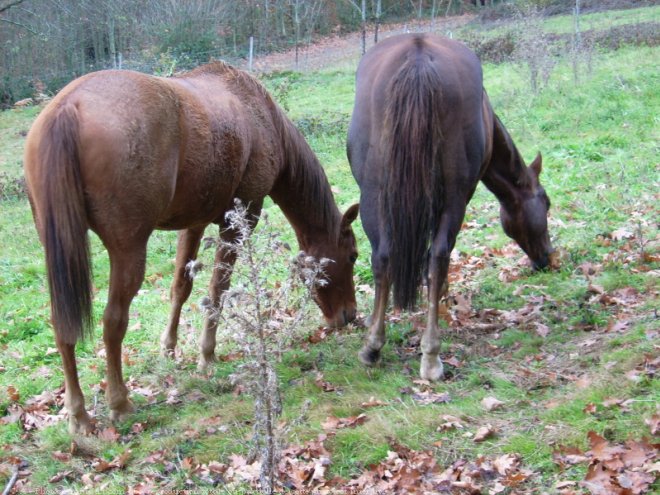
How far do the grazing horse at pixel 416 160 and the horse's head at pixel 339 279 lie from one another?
111 cm

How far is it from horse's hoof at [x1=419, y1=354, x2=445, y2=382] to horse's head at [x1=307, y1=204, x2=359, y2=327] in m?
1.49

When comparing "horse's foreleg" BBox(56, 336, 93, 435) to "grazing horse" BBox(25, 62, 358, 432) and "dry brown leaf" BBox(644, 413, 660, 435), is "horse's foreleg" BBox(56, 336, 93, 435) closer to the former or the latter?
"grazing horse" BBox(25, 62, 358, 432)

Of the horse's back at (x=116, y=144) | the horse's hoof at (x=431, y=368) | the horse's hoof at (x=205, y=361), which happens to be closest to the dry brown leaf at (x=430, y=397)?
the horse's hoof at (x=431, y=368)

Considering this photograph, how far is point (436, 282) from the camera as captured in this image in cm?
487

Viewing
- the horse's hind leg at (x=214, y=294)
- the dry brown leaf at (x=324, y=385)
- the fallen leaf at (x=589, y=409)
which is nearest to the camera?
the fallen leaf at (x=589, y=409)

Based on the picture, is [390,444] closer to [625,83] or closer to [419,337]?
[419,337]

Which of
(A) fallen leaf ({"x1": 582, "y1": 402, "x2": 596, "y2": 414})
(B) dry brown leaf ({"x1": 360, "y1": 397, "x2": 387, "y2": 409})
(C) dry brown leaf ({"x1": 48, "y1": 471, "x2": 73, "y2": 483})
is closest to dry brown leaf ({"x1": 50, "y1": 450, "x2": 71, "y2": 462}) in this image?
(C) dry brown leaf ({"x1": 48, "y1": 471, "x2": 73, "y2": 483})

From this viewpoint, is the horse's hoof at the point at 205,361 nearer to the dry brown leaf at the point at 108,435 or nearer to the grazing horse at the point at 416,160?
the dry brown leaf at the point at 108,435

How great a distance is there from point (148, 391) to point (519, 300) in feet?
10.5

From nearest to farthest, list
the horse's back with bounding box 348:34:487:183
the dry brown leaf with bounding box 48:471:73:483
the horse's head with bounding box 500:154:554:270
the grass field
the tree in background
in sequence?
the grass field → the dry brown leaf with bounding box 48:471:73:483 → the horse's back with bounding box 348:34:487:183 → the horse's head with bounding box 500:154:554:270 → the tree in background

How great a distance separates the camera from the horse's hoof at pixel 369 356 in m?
5.12

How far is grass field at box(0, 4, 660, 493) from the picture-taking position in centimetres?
387

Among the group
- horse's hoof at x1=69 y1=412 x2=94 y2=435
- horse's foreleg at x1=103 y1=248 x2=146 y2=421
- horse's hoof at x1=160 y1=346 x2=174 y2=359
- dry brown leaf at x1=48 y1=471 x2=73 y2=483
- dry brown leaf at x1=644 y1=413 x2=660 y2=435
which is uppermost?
horse's foreleg at x1=103 y1=248 x2=146 y2=421

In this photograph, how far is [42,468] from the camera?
427 centimetres
